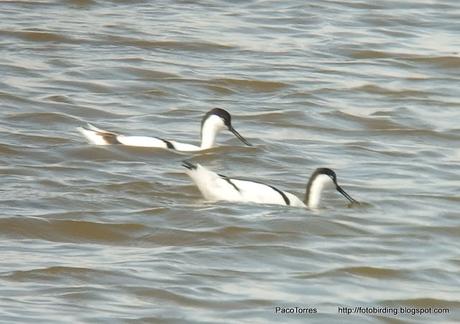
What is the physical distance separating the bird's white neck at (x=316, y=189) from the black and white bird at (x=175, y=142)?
1738mm

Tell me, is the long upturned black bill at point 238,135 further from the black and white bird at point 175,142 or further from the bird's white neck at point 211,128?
the bird's white neck at point 211,128

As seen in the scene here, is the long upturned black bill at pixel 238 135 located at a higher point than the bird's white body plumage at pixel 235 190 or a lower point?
lower

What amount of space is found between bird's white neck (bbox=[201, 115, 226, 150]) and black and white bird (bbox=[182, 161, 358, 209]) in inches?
66.4

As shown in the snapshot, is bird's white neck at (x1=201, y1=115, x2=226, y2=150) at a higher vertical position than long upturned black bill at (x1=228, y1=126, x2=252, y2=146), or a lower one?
higher

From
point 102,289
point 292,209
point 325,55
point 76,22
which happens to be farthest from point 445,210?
point 76,22

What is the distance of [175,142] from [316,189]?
1.99 meters

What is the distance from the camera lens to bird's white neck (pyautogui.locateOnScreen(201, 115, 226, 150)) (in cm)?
1281

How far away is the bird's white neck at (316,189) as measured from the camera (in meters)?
11.1

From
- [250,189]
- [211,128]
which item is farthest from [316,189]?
[211,128]

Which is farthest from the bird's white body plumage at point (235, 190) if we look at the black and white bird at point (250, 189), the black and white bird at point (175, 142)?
the black and white bird at point (175, 142)

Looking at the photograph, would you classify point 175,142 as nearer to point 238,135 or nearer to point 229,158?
point 229,158

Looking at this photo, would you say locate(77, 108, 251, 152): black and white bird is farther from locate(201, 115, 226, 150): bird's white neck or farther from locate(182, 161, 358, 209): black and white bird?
locate(182, 161, 358, 209): black and white bird

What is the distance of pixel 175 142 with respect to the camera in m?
12.8

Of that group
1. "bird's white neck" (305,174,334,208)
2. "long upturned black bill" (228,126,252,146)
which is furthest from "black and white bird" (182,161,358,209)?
"long upturned black bill" (228,126,252,146)
